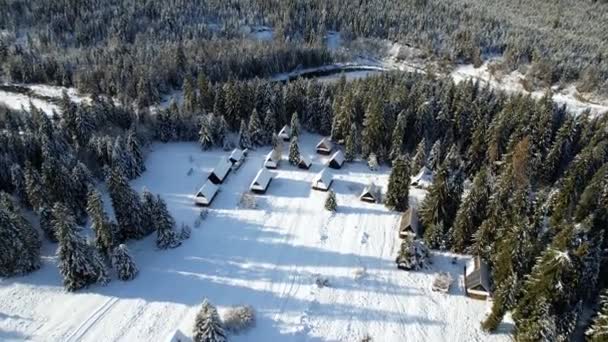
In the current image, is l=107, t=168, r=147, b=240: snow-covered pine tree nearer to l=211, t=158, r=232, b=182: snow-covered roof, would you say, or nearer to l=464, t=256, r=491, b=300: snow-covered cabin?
l=211, t=158, r=232, b=182: snow-covered roof

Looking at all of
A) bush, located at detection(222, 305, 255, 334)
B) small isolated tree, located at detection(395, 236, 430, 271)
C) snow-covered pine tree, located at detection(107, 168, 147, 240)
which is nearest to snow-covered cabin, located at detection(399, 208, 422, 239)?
small isolated tree, located at detection(395, 236, 430, 271)

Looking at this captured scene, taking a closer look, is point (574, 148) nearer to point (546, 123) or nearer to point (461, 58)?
point (546, 123)

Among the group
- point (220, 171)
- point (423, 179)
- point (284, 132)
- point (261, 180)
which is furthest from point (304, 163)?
point (423, 179)

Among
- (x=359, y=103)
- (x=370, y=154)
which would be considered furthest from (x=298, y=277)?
(x=359, y=103)

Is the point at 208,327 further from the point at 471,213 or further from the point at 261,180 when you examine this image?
the point at 471,213

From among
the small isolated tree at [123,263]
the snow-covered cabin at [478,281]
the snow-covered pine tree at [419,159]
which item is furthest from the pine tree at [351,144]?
the small isolated tree at [123,263]

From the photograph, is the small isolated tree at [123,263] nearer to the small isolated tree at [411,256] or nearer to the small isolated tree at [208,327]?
the small isolated tree at [208,327]
